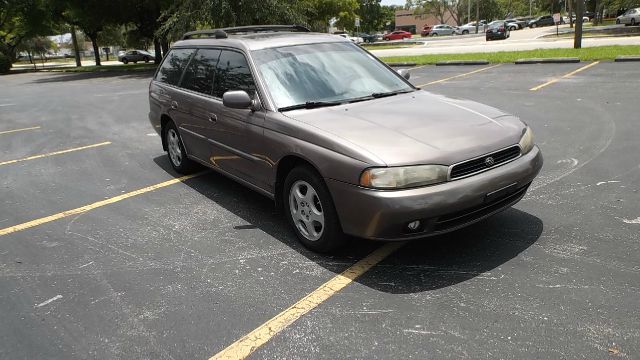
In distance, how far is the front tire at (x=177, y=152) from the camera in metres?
6.19

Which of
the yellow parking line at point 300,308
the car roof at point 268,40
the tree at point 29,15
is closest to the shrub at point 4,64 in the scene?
the tree at point 29,15

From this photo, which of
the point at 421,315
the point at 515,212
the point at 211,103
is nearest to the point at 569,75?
the point at 515,212

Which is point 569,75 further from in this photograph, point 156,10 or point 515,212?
point 156,10

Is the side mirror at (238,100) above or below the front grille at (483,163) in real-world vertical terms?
above

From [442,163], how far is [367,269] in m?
0.94

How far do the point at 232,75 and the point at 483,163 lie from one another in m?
2.50

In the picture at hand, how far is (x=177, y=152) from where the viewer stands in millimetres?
6352

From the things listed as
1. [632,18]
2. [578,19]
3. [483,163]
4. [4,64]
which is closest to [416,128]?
[483,163]

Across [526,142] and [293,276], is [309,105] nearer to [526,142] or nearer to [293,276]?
[293,276]

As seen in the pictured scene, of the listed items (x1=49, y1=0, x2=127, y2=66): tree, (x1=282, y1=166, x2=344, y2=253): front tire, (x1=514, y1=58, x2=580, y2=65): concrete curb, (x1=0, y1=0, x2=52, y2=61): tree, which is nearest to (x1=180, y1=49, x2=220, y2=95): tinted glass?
(x1=282, y1=166, x2=344, y2=253): front tire

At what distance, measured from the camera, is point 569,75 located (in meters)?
13.1

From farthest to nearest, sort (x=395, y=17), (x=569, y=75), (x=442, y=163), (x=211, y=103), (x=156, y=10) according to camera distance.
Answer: (x=395, y=17) < (x=156, y=10) < (x=569, y=75) < (x=211, y=103) < (x=442, y=163)

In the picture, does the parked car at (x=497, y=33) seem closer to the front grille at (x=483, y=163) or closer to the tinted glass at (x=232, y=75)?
the tinted glass at (x=232, y=75)

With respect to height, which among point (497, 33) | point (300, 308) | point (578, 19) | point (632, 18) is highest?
point (632, 18)
